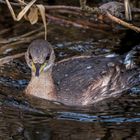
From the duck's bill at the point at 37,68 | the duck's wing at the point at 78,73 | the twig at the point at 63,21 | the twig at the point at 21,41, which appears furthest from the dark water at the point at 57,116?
the twig at the point at 63,21

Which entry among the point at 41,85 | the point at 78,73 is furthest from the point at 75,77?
the point at 41,85

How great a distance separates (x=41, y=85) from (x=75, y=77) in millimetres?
503

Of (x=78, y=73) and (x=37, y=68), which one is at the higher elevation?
(x=37, y=68)

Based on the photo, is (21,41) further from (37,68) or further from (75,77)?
(37,68)

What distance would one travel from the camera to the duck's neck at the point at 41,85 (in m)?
9.04

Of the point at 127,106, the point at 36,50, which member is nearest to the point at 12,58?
the point at 36,50

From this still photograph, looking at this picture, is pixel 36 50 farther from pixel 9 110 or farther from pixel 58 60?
pixel 58 60

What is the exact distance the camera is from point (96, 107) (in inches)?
347

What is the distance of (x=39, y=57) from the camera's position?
8.68 meters

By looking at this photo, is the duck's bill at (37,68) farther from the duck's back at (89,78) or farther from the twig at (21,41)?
the twig at (21,41)

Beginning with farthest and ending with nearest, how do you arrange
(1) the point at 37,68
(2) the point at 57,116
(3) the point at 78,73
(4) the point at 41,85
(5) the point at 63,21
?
(5) the point at 63,21
(3) the point at 78,73
(4) the point at 41,85
(1) the point at 37,68
(2) the point at 57,116

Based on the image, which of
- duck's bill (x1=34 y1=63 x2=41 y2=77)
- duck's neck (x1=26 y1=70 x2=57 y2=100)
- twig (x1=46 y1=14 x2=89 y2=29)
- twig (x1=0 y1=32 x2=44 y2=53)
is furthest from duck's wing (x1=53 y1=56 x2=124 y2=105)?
twig (x1=46 y1=14 x2=89 y2=29)

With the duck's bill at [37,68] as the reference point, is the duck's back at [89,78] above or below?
below

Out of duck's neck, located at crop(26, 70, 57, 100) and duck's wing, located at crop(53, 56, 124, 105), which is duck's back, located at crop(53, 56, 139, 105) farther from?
duck's neck, located at crop(26, 70, 57, 100)
